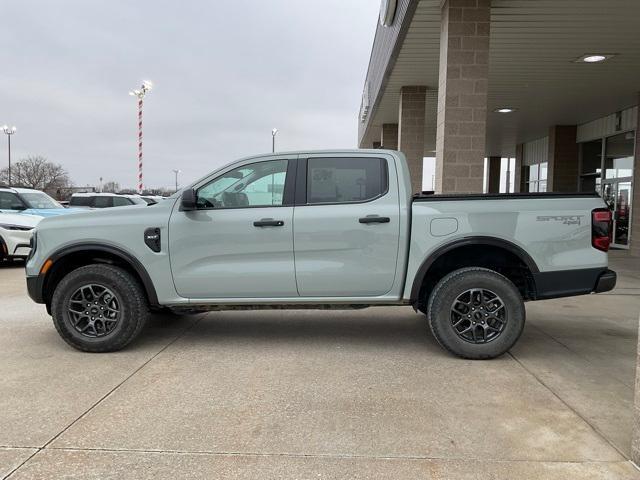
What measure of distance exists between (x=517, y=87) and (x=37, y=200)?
39.5 feet

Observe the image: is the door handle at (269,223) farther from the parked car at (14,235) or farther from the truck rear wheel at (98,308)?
the parked car at (14,235)

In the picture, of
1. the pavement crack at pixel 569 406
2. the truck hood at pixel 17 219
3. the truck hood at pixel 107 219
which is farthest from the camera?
the truck hood at pixel 17 219

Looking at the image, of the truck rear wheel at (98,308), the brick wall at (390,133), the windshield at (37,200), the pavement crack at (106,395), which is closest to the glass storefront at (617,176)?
the brick wall at (390,133)

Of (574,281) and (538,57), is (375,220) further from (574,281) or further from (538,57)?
(538,57)

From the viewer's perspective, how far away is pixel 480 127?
8.02 m

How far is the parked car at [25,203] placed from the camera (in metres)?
12.1

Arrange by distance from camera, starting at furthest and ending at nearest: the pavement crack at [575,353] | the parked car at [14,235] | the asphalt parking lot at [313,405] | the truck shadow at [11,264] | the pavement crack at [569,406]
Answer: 1. the truck shadow at [11,264]
2. the parked car at [14,235]
3. the pavement crack at [575,353]
4. the pavement crack at [569,406]
5. the asphalt parking lot at [313,405]

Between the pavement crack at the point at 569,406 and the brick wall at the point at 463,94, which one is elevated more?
the brick wall at the point at 463,94

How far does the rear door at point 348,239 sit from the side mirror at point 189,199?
0.94 m

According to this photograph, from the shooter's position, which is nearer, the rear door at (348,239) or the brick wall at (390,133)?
the rear door at (348,239)

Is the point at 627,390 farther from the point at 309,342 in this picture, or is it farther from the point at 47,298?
the point at 47,298

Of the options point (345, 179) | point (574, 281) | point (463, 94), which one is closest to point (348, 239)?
point (345, 179)

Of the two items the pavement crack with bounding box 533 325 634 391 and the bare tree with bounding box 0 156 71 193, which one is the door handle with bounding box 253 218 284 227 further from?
the bare tree with bounding box 0 156 71 193

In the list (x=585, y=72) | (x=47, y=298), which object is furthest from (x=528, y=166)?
(x=47, y=298)
